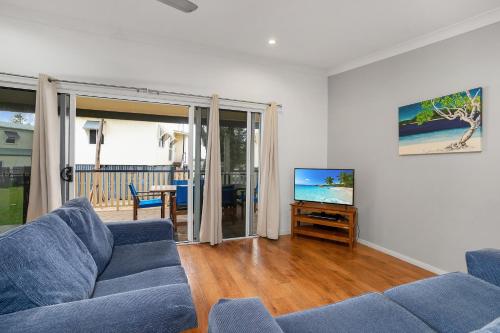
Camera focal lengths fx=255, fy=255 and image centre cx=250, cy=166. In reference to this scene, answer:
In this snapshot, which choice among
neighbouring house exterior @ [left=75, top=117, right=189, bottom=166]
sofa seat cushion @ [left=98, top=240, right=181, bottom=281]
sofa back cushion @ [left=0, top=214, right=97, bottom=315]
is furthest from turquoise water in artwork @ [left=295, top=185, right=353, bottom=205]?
neighbouring house exterior @ [left=75, top=117, right=189, bottom=166]

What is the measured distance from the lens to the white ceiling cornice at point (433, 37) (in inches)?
96.8

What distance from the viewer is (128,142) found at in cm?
763

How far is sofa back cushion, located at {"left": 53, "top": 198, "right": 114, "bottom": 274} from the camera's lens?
5.57ft

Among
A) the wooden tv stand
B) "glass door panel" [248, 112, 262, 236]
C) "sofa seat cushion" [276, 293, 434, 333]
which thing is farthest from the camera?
"glass door panel" [248, 112, 262, 236]

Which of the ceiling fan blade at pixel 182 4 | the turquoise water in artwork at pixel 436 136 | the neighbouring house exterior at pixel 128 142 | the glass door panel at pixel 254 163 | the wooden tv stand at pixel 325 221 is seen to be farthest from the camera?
the neighbouring house exterior at pixel 128 142

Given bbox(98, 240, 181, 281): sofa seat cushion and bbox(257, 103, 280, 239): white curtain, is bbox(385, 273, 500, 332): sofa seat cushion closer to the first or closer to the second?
bbox(98, 240, 181, 281): sofa seat cushion

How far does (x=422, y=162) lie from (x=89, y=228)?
3381 millimetres

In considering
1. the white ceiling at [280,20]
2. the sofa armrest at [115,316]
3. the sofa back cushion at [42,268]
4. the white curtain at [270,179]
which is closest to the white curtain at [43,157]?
the white ceiling at [280,20]

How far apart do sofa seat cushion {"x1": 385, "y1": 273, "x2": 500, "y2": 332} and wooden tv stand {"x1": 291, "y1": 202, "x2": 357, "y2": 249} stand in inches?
75.8

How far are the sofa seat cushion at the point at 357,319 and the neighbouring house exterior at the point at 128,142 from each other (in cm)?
617

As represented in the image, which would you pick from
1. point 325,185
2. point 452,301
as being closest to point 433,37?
point 325,185

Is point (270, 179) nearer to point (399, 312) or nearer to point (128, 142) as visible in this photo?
point (399, 312)

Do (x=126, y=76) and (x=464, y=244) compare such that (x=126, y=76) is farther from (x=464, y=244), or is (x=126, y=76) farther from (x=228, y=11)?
(x=464, y=244)

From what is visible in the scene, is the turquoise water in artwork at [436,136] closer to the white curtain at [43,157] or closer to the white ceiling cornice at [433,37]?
the white ceiling cornice at [433,37]
